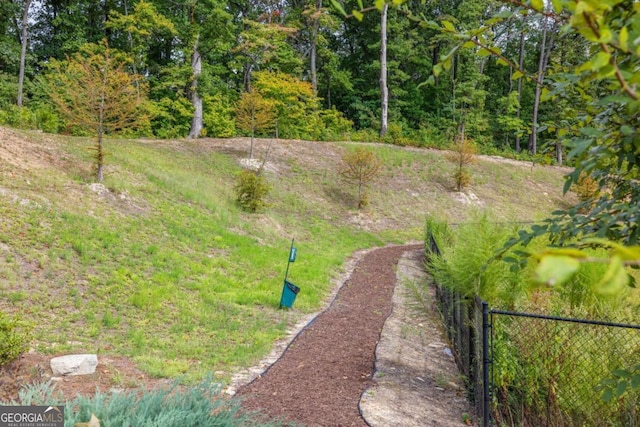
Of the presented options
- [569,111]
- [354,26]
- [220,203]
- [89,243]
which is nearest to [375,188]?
[220,203]

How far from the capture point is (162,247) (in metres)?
8.67

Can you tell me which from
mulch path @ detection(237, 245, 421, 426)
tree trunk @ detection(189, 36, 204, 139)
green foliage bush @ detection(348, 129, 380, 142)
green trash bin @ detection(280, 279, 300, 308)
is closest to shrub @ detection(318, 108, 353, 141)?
green foliage bush @ detection(348, 129, 380, 142)

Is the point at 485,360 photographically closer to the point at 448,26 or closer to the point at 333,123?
the point at 448,26

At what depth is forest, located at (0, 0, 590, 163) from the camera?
2100cm

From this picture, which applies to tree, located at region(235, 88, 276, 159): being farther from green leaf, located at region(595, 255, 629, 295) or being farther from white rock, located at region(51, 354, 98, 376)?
green leaf, located at region(595, 255, 629, 295)

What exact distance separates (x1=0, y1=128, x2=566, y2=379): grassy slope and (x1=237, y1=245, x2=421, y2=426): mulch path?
1.72 ft

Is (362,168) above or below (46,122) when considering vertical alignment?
below

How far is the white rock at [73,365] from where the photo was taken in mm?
4098

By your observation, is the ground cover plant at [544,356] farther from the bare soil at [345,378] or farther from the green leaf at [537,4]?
the green leaf at [537,4]

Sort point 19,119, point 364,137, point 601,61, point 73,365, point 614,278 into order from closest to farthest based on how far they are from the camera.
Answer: point 614,278, point 601,61, point 73,365, point 19,119, point 364,137

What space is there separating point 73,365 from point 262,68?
26414 mm

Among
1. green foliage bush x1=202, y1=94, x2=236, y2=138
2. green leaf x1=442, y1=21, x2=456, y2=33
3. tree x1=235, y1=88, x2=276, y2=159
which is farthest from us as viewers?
green foliage bush x1=202, y1=94, x2=236, y2=138

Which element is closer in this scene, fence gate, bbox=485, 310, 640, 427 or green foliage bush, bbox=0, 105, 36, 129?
fence gate, bbox=485, 310, 640, 427

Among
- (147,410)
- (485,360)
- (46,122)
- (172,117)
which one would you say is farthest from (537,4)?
(172,117)
